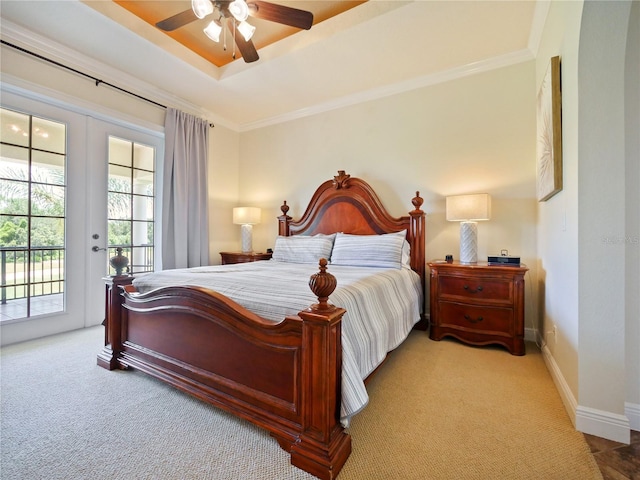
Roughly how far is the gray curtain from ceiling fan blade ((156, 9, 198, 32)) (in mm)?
1584

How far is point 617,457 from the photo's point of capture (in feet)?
4.22

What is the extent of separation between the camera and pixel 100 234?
3184 mm

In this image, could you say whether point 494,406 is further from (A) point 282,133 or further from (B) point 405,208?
(A) point 282,133

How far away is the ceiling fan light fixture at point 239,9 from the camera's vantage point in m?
1.90

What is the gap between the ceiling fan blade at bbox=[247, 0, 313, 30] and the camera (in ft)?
6.53

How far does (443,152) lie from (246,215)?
267 cm

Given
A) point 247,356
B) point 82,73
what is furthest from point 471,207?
point 82,73

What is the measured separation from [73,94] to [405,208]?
3649 millimetres

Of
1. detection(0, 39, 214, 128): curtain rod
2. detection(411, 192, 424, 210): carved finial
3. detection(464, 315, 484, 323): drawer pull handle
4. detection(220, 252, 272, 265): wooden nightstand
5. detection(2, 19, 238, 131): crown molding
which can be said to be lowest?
detection(464, 315, 484, 323): drawer pull handle

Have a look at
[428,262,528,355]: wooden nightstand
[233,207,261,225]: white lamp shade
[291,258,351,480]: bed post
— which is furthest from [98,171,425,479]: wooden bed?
[233,207,261,225]: white lamp shade

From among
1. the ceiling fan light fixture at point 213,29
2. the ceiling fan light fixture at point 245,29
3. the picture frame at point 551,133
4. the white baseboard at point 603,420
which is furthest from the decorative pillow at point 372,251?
the ceiling fan light fixture at point 213,29

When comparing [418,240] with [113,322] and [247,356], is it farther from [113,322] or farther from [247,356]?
[113,322]

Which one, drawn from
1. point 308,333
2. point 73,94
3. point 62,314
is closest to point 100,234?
point 62,314

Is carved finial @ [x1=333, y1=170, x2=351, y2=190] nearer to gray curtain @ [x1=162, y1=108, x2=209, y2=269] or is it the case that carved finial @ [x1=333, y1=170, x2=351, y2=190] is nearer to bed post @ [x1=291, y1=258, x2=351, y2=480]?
gray curtain @ [x1=162, y1=108, x2=209, y2=269]
